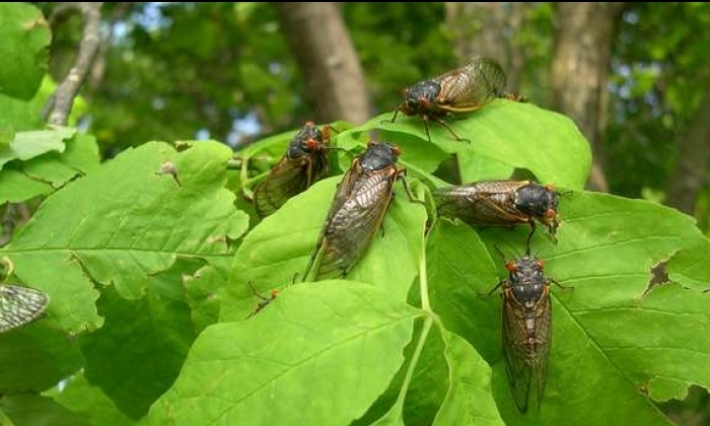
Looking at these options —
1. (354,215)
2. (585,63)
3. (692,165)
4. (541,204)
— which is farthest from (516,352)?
(692,165)

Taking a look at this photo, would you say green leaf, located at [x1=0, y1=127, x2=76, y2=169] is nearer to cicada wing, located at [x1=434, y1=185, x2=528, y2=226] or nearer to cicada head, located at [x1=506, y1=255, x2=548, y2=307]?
cicada wing, located at [x1=434, y1=185, x2=528, y2=226]

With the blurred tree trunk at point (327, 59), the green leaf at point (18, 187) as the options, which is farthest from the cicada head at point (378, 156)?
the blurred tree trunk at point (327, 59)

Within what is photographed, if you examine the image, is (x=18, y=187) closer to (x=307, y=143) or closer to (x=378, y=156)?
(x=307, y=143)

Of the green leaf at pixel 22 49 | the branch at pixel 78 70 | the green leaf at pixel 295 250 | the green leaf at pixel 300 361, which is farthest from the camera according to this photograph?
the branch at pixel 78 70

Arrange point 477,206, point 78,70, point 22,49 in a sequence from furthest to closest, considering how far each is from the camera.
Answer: point 78,70
point 22,49
point 477,206

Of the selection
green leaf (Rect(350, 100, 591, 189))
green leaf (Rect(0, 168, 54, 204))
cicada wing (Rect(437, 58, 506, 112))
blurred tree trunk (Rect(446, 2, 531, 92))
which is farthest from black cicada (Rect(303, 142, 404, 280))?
blurred tree trunk (Rect(446, 2, 531, 92))

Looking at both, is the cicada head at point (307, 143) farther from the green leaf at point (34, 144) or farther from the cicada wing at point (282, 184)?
the green leaf at point (34, 144)
